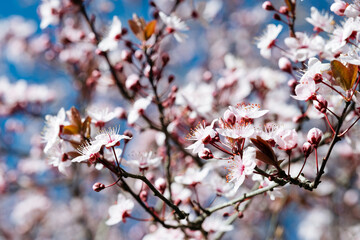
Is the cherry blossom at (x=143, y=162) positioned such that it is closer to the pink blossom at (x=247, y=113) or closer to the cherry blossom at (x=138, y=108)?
the cherry blossom at (x=138, y=108)

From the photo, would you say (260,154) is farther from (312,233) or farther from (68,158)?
(312,233)

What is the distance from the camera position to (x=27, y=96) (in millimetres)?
3492

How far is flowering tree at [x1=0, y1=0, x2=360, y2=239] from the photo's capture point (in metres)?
1.22

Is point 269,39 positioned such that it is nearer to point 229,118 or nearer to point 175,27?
point 175,27

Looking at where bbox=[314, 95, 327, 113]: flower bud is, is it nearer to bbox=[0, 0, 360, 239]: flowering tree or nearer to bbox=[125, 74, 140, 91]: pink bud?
bbox=[0, 0, 360, 239]: flowering tree

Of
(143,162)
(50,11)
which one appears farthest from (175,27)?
(50,11)

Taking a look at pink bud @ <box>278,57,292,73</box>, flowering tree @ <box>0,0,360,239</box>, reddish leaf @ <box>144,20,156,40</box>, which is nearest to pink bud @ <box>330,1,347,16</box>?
flowering tree @ <box>0,0,360,239</box>

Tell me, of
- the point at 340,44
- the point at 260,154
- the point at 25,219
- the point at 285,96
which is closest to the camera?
the point at 260,154

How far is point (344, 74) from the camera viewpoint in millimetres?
1151

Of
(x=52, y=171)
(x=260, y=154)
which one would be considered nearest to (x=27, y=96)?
(x=52, y=171)

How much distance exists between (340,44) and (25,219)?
14.9 ft

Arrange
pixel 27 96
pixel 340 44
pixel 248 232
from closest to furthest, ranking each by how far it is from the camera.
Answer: pixel 340 44 < pixel 27 96 < pixel 248 232

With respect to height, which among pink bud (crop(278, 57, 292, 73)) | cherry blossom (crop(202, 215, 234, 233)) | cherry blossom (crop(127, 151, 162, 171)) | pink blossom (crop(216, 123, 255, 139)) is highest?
pink blossom (crop(216, 123, 255, 139))

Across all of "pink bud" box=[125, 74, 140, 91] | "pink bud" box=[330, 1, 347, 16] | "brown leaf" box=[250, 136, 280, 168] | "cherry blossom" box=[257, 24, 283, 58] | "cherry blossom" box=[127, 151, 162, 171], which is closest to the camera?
"brown leaf" box=[250, 136, 280, 168]
